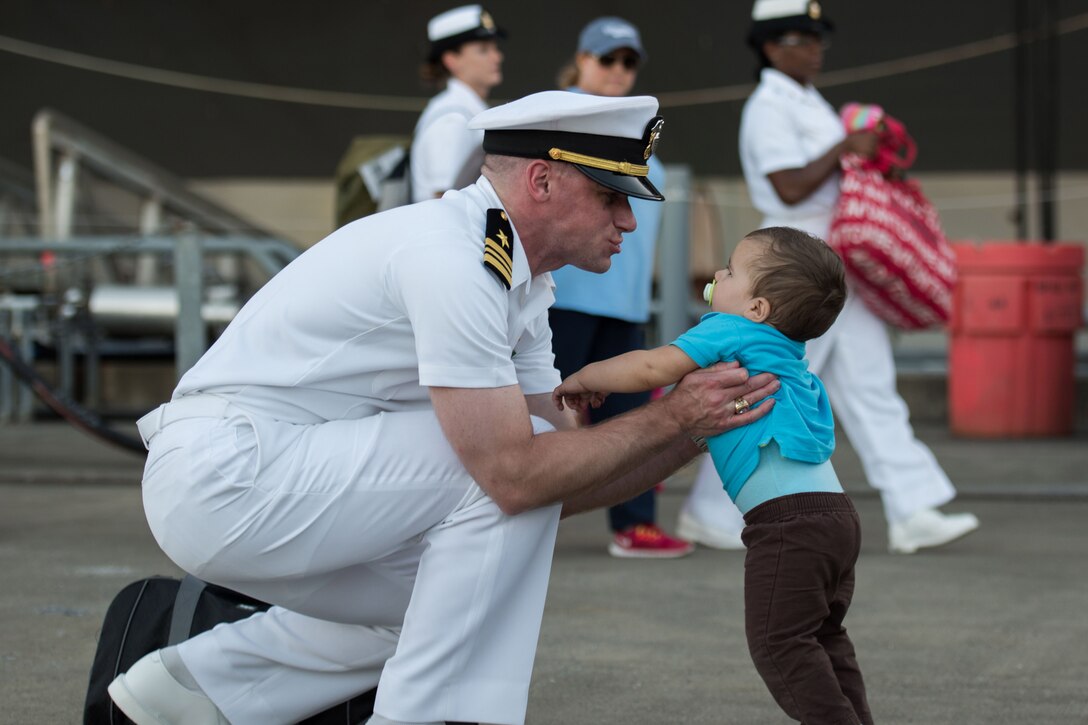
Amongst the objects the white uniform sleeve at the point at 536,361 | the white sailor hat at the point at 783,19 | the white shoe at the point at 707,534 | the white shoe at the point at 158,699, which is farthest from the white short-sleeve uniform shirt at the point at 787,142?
the white shoe at the point at 158,699

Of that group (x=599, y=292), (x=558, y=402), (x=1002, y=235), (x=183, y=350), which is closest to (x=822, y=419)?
(x=558, y=402)

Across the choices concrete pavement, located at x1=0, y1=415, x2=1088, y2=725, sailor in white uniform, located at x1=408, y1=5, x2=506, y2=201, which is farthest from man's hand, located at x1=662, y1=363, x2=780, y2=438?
sailor in white uniform, located at x1=408, y1=5, x2=506, y2=201

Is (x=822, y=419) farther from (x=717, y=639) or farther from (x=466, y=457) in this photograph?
(x=717, y=639)

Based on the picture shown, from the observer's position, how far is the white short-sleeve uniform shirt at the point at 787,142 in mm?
5215

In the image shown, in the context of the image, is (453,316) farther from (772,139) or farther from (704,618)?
(772,139)

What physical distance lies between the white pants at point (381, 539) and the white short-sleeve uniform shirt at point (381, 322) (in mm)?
51

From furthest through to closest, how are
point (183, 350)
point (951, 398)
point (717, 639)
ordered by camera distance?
point (951, 398) < point (183, 350) < point (717, 639)

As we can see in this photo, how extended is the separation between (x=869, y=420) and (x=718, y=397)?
2615mm

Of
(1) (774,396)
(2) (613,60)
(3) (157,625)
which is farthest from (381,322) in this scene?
(2) (613,60)

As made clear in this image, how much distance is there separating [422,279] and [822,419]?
2.55ft

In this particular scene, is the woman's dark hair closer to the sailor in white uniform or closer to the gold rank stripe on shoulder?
the gold rank stripe on shoulder

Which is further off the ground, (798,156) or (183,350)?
(798,156)

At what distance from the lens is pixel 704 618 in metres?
4.18

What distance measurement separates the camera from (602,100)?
267 cm
